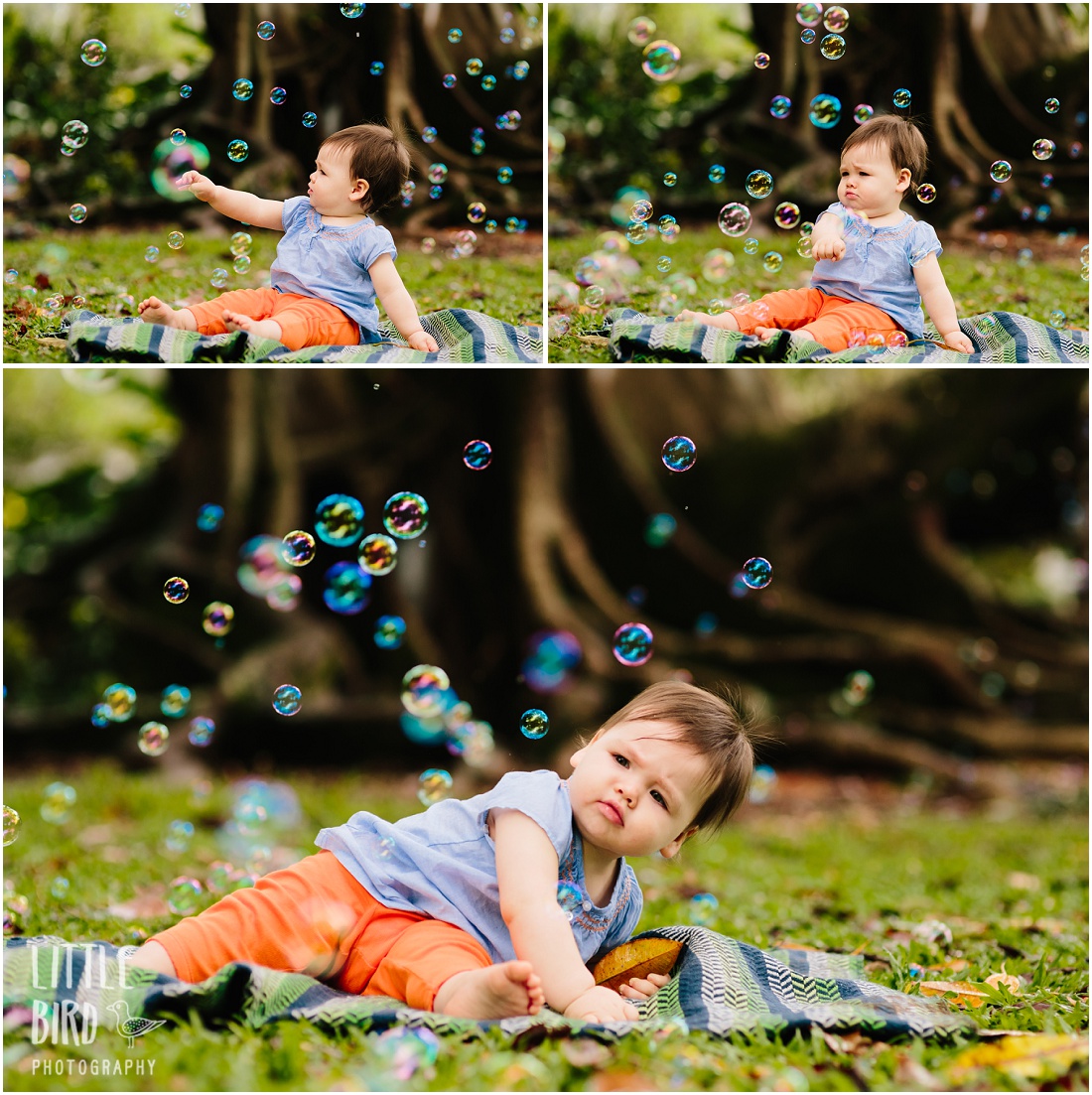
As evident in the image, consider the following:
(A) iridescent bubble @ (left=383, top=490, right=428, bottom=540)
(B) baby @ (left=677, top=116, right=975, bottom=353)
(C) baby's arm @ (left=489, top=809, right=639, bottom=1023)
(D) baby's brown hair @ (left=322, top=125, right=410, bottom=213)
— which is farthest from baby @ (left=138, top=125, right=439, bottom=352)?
(C) baby's arm @ (left=489, top=809, right=639, bottom=1023)

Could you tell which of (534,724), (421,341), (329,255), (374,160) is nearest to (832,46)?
(374,160)

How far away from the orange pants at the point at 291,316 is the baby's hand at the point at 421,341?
17 cm

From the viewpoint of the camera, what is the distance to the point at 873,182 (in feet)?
11.1

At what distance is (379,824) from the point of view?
2.34 m

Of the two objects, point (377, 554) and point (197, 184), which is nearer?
point (377, 554)

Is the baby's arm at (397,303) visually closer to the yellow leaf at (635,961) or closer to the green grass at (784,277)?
the green grass at (784,277)

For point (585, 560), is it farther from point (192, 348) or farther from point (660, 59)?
point (192, 348)

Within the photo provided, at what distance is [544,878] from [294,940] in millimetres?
519

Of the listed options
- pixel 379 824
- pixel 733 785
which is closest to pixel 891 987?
pixel 733 785

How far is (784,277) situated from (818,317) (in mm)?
871

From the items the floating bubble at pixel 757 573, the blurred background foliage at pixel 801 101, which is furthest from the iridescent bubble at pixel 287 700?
the blurred background foliage at pixel 801 101

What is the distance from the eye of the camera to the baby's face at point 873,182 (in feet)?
11.0

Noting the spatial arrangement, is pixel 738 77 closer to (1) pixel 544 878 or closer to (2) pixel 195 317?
(2) pixel 195 317

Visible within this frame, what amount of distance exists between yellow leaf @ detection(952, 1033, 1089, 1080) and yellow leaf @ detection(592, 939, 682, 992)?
1.99 ft
